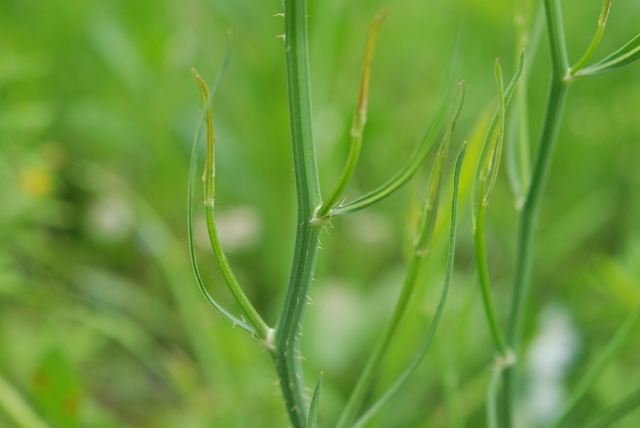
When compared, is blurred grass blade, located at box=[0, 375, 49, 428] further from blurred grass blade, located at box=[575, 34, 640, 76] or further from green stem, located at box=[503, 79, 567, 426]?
blurred grass blade, located at box=[575, 34, 640, 76]

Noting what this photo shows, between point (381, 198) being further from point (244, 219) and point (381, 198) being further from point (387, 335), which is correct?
point (244, 219)

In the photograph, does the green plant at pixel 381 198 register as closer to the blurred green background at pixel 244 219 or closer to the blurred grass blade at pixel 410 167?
the blurred grass blade at pixel 410 167

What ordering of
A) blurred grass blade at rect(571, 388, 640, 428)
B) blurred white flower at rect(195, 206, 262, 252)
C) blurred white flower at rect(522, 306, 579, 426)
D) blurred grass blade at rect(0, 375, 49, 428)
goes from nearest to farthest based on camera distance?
blurred grass blade at rect(571, 388, 640, 428) → blurred grass blade at rect(0, 375, 49, 428) → blurred white flower at rect(522, 306, 579, 426) → blurred white flower at rect(195, 206, 262, 252)

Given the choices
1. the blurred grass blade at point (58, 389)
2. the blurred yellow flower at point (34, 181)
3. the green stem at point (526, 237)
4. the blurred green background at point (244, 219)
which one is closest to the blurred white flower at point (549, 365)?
the blurred green background at point (244, 219)

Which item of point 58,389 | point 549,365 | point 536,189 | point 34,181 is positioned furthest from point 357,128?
point 34,181

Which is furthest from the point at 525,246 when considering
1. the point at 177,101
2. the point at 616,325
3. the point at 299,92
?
the point at 177,101

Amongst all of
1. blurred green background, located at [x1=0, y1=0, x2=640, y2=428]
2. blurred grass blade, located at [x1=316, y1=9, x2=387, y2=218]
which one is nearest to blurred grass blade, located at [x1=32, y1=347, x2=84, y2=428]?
blurred green background, located at [x1=0, y1=0, x2=640, y2=428]

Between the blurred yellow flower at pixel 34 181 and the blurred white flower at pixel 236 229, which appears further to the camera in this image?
the blurred white flower at pixel 236 229
